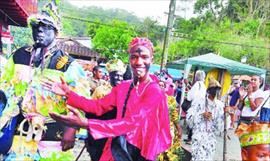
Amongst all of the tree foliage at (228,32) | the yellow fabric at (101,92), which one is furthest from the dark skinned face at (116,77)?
the tree foliage at (228,32)

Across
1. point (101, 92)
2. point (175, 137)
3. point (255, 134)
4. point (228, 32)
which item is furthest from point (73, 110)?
point (228, 32)

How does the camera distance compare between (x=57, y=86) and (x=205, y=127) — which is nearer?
(x=57, y=86)

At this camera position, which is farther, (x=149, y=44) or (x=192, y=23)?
(x=192, y=23)

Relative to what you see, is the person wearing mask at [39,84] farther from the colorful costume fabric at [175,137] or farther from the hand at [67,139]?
the colorful costume fabric at [175,137]

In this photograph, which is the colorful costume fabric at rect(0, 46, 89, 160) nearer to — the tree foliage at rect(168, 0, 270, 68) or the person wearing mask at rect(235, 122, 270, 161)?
the person wearing mask at rect(235, 122, 270, 161)

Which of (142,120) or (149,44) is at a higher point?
(149,44)

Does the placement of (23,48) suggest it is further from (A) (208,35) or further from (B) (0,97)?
(A) (208,35)

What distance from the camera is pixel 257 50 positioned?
127 feet

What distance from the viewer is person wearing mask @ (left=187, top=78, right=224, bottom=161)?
666cm

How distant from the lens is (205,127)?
6754 millimetres

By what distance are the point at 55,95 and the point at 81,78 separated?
296mm

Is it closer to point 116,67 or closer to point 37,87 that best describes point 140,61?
point 37,87

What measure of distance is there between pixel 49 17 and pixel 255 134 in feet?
6.18

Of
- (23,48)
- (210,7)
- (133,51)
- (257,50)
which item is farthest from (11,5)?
(210,7)
